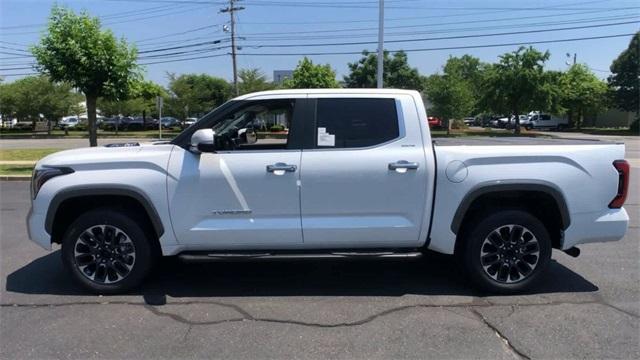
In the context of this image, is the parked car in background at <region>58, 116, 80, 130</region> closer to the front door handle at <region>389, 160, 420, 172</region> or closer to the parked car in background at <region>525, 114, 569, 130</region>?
the parked car in background at <region>525, 114, 569, 130</region>

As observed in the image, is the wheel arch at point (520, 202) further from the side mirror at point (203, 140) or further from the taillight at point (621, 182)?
the side mirror at point (203, 140)

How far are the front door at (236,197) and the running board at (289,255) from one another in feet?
0.25

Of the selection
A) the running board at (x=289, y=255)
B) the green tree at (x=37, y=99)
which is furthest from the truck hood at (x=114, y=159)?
the green tree at (x=37, y=99)

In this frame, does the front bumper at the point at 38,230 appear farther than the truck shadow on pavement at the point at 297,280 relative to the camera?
No

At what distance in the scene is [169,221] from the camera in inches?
192

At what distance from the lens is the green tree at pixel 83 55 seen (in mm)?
15375

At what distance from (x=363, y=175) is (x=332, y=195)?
0.32m

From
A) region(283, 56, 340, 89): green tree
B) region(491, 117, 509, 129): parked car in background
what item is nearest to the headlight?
region(283, 56, 340, 89): green tree

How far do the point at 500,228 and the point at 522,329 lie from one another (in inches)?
38.1

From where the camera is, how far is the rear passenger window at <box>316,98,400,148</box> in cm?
492

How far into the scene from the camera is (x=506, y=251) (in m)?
4.97

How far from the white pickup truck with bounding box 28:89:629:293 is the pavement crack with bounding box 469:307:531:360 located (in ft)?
1.54

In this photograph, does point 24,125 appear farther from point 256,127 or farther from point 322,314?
point 322,314

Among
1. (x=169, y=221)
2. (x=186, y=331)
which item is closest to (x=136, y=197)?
(x=169, y=221)
